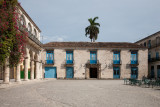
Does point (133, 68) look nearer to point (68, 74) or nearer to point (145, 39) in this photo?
point (145, 39)

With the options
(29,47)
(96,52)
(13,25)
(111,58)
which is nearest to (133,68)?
(111,58)

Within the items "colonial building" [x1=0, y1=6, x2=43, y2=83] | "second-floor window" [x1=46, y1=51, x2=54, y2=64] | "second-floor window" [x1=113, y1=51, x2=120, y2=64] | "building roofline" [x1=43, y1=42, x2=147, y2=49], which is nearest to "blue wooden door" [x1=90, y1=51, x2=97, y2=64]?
"building roofline" [x1=43, y1=42, x2=147, y2=49]

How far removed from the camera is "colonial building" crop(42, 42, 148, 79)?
29359mm

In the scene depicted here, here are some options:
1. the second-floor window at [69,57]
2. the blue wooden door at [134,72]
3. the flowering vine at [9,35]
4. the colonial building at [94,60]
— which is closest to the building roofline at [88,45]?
the colonial building at [94,60]

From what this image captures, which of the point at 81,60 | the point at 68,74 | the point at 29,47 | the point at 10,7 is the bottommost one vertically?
the point at 68,74

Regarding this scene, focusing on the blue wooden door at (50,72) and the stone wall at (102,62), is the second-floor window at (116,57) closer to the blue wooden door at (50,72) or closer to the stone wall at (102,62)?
the stone wall at (102,62)

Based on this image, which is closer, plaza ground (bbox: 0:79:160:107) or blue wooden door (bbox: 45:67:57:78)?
plaza ground (bbox: 0:79:160:107)

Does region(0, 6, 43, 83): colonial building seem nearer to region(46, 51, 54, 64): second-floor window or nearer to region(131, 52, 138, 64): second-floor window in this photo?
region(46, 51, 54, 64): second-floor window

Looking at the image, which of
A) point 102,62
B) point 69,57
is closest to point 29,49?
point 69,57

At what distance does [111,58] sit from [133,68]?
4999 millimetres

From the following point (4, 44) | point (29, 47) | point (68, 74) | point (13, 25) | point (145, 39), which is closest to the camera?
point (4, 44)

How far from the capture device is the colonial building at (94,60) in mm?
29359

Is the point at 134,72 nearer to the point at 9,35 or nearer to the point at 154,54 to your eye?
the point at 154,54

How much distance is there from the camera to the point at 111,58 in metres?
30.0
